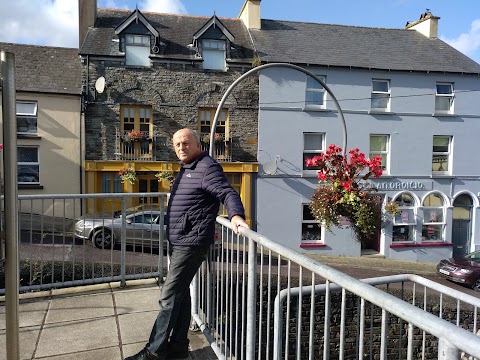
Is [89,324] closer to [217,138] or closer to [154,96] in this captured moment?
[217,138]

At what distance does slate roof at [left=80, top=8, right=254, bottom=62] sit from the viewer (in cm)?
1694

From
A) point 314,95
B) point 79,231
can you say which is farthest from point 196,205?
point 314,95

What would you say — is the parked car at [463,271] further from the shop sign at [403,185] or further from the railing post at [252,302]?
the railing post at [252,302]

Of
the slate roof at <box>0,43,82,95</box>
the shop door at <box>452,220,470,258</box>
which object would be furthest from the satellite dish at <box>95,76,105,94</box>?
the shop door at <box>452,220,470,258</box>

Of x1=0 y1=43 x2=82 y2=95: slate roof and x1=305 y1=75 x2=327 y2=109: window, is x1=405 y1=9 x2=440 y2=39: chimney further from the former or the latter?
x1=0 y1=43 x2=82 y2=95: slate roof

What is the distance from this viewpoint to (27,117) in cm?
1622

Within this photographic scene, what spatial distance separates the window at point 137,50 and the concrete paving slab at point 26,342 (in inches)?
608

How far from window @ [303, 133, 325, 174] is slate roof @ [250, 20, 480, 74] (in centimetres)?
338

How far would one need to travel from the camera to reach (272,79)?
17734 millimetres

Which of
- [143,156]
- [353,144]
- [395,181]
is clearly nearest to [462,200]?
[395,181]

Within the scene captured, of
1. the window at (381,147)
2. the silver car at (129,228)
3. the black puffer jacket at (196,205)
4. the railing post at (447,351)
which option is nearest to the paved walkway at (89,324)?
the silver car at (129,228)

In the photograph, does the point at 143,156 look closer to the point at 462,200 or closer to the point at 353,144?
the point at 353,144

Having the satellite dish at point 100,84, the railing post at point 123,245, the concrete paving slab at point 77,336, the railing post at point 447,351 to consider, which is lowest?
the concrete paving slab at point 77,336

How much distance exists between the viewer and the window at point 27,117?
16078 mm
